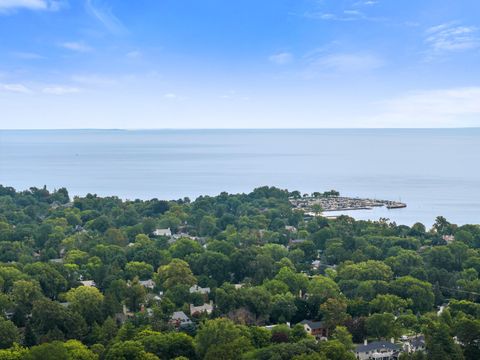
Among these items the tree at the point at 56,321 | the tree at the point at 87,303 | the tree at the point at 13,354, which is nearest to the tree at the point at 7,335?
the tree at the point at 56,321

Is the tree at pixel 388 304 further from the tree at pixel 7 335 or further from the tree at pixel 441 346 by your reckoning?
the tree at pixel 7 335

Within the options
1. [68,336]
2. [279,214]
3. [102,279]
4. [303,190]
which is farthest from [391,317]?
[303,190]

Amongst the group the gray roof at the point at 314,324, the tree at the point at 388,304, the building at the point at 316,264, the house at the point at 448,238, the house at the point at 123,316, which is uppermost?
the house at the point at 448,238

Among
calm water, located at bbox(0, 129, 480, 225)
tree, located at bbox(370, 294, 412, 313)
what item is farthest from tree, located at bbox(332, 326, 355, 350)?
calm water, located at bbox(0, 129, 480, 225)

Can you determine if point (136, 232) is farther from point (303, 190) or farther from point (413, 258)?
point (303, 190)

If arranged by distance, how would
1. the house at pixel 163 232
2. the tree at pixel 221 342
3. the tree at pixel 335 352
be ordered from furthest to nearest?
the house at pixel 163 232 < the tree at pixel 221 342 < the tree at pixel 335 352

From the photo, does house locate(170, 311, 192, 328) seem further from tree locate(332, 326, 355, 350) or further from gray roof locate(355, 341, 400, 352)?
gray roof locate(355, 341, 400, 352)

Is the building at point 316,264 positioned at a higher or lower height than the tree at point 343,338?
lower
